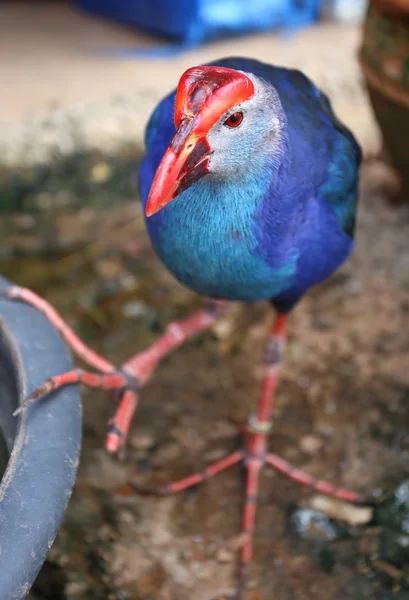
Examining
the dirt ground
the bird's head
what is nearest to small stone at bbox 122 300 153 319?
the dirt ground

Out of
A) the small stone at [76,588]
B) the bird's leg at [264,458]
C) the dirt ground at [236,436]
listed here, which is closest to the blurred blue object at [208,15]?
the dirt ground at [236,436]

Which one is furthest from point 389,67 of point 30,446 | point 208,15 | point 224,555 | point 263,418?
point 208,15

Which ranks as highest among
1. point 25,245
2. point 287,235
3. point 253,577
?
point 287,235

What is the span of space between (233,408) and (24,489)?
3.19 ft

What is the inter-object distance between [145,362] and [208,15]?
2.40 m

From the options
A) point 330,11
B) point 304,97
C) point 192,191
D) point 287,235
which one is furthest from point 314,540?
point 330,11

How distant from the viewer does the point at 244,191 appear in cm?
124

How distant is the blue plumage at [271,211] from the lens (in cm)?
125

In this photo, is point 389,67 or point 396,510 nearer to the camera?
point 396,510

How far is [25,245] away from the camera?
2523 millimetres

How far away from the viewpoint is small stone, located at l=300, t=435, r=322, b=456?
1846mm

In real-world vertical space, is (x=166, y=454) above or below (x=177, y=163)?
below

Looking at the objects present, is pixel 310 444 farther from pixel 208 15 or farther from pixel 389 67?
pixel 208 15

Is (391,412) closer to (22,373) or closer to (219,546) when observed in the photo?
(219,546)
